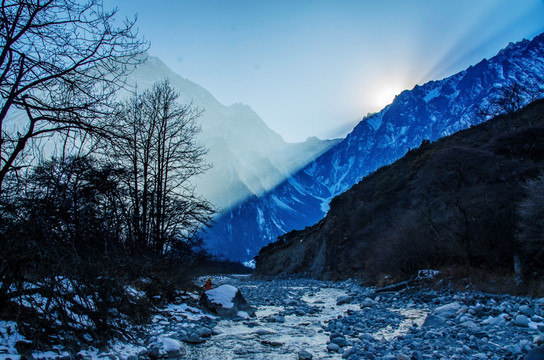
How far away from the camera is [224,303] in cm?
1016

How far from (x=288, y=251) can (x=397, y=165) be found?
2801 cm

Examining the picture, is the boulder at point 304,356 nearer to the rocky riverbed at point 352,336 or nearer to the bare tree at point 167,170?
the rocky riverbed at point 352,336

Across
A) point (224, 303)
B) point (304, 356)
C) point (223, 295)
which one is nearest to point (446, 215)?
point (223, 295)

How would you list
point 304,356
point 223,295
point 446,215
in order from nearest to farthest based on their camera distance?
point 304,356, point 223,295, point 446,215

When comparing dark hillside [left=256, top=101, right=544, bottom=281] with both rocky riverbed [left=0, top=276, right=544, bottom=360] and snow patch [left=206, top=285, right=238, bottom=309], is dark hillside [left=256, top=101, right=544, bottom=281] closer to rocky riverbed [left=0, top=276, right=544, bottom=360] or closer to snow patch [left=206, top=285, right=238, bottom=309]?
rocky riverbed [left=0, top=276, right=544, bottom=360]

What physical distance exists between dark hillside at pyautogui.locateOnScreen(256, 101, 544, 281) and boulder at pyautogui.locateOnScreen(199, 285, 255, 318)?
10.8 metres

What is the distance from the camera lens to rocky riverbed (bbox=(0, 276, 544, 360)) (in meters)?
5.01

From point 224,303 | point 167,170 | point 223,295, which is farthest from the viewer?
point 167,170

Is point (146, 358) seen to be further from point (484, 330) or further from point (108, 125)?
point (484, 330)

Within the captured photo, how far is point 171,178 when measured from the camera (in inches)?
505

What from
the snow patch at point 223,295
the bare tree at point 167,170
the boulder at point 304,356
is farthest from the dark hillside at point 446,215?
the bare tree at point 167,170

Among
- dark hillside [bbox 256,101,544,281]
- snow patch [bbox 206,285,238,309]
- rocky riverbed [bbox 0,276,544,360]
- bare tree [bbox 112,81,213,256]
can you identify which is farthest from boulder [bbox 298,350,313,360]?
dark hillside [bbox 256,101,544,281]

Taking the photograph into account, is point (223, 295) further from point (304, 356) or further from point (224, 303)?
point (304, 356)

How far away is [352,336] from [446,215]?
668 inches
